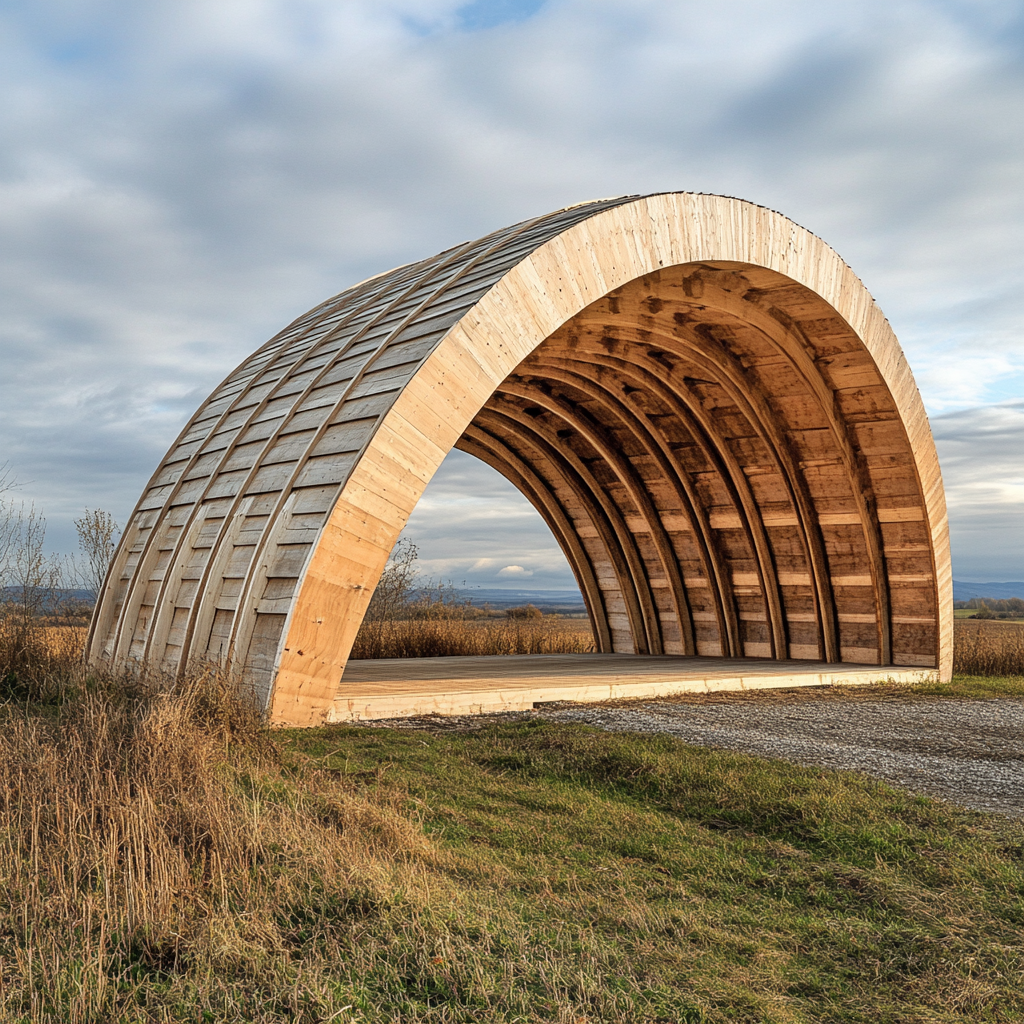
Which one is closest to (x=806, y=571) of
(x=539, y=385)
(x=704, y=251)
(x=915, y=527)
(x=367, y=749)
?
(x=915, y=527)

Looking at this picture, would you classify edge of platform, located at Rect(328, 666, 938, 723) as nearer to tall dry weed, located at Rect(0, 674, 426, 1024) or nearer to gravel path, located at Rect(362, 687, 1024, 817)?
gravel path, located at Rect(362, 687, 1024, 817)

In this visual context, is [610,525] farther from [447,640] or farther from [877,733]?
[877,733]

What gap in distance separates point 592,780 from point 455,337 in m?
3.81

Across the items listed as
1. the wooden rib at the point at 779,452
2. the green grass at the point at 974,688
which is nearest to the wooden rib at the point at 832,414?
the wooden rib at the point at 779,452

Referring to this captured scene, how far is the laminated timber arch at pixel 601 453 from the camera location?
715 centimetres

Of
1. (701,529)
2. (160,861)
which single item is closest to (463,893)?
(160,861)

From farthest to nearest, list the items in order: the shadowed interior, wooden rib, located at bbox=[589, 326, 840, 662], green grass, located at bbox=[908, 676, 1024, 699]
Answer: wooden rib, located at bbox=[589, 326, 840, 662], the shadowed interior, green grass, located at bbox=[908, 676, 1024, 699]

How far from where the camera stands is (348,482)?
688 cm

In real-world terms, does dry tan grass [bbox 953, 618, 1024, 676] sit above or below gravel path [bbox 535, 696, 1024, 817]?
above

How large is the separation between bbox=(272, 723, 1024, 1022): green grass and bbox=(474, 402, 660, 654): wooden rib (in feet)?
29.7

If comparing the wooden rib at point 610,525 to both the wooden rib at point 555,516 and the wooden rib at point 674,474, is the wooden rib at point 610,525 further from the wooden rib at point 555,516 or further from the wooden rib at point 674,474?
the wooden rib at point 674,474

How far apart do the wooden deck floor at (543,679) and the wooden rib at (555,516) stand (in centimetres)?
108

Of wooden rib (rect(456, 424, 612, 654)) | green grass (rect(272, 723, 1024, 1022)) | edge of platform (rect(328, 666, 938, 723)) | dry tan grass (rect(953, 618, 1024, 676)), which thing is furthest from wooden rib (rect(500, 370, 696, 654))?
green grass (rect(272, 723, 1024, 1022))

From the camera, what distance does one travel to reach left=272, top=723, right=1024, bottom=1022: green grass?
2740mm
